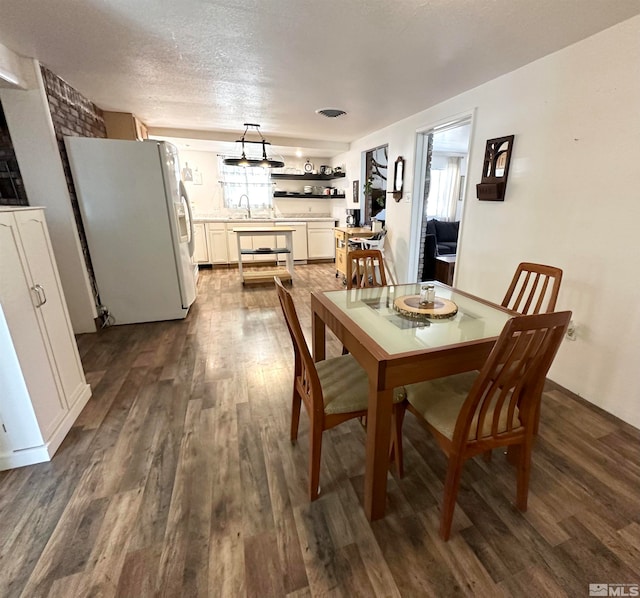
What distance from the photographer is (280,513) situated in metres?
1.34

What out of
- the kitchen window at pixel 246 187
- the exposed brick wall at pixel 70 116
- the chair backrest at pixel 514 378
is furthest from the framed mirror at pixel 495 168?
the kitchen window at pixel 246 187

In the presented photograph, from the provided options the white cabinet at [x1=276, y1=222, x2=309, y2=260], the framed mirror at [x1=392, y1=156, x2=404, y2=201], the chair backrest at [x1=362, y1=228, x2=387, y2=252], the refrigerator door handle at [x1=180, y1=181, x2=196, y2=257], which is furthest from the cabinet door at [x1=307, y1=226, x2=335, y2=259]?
the refrigerator door handle at [x1=180, y1=181, x2=196, y2=257]

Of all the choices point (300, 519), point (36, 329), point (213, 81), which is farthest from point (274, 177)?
point (300, 519)

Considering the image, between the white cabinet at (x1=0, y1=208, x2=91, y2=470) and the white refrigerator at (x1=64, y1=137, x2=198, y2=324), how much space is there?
136 cm

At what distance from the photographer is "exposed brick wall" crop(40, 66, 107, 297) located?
2635mm

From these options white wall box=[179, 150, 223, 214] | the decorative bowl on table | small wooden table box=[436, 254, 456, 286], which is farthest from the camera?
white wall box=[179, 150, 223, 214]

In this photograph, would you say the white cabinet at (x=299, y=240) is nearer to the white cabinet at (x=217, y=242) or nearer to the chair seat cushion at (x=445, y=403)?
the white cabinet at (x=217, y=242)

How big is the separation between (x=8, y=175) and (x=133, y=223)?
0.95 metres

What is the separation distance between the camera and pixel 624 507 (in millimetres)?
1359

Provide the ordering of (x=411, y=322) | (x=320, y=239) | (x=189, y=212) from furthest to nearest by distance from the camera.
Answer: (x=320, y=239) < (x=189, y=212) < (x=411, y=322)

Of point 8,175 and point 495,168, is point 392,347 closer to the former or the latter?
point 495,168

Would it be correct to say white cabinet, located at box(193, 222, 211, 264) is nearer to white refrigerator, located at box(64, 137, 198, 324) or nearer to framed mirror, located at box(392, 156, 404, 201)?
white refrigerator, located at box(64, 137, 198, 324)

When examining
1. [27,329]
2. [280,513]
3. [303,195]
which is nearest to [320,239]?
[303,195]

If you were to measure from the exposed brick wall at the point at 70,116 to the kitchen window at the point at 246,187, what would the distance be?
3002 millimetres
